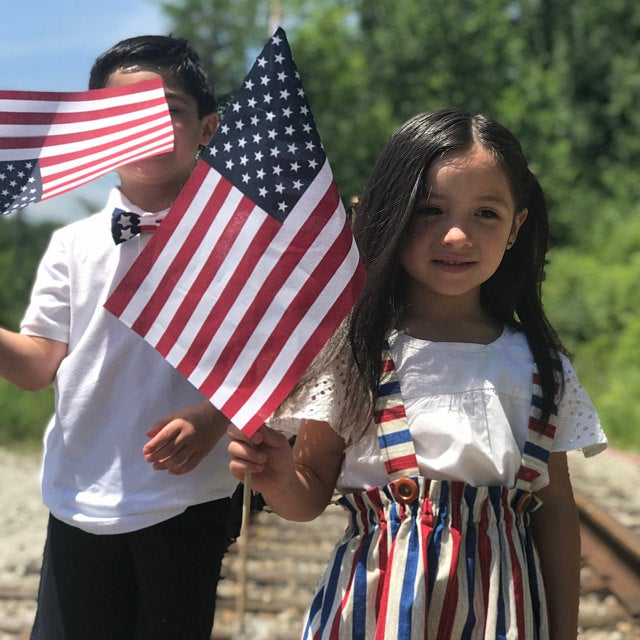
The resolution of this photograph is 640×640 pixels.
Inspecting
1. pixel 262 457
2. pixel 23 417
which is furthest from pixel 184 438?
pixel 23 417

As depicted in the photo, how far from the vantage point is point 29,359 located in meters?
2.19

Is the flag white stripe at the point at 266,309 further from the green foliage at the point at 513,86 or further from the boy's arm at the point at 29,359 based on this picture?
the green foliage at the point at 513,86

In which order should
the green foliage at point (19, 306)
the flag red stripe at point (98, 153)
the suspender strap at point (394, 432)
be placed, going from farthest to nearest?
1. the green foliage at point (19, 306)
2. the flag red stripe at point (98, 153)
3. the suspender strap at point (394, 432)

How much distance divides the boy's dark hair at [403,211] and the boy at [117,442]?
A: 0.47 m

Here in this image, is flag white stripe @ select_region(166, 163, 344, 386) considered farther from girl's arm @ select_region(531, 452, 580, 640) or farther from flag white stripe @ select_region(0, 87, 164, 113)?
girl's arm @ select_region(531, 452, 580, 640)

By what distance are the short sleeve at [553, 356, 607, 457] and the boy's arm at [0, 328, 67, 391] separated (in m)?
1.14

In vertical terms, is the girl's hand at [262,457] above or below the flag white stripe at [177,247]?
below

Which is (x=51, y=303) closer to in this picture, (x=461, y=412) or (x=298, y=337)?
(x=298, y=337)

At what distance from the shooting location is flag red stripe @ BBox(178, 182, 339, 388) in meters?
1.88

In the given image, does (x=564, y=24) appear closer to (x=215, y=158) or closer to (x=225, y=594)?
(x=225, y=594)

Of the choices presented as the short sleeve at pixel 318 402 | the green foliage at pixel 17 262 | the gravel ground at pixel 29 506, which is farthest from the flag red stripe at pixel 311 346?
the green foliage at pixel 17 262

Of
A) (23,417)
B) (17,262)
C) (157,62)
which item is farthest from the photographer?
(17,262)

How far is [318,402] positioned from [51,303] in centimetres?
71

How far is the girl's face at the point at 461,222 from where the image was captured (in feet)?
6.54
